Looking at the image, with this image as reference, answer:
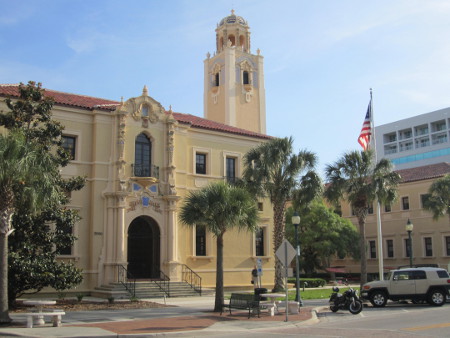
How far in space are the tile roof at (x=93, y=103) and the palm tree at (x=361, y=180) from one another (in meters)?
7.29

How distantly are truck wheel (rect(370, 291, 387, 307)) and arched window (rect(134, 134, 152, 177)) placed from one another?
1406cm

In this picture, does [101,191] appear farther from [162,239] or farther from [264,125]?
[264,125]

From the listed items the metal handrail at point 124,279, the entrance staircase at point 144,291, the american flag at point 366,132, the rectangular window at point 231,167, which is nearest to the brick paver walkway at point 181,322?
the entrance staircase at point 144,291

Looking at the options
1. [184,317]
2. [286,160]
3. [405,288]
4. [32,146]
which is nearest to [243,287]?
[286,160]

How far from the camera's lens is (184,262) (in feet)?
101

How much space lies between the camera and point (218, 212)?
2008cm

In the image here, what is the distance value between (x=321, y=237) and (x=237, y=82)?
56.1ft

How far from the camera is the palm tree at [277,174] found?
29.0 m

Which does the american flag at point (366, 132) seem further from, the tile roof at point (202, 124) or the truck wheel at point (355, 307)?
the truck wheel at point (355, 307)

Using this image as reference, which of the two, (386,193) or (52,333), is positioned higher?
(386,193)

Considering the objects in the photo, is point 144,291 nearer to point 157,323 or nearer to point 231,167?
point 157,323

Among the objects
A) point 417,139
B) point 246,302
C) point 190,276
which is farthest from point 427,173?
point 417,139

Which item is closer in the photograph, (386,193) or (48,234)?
(48,234)

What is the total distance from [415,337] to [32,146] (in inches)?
501
